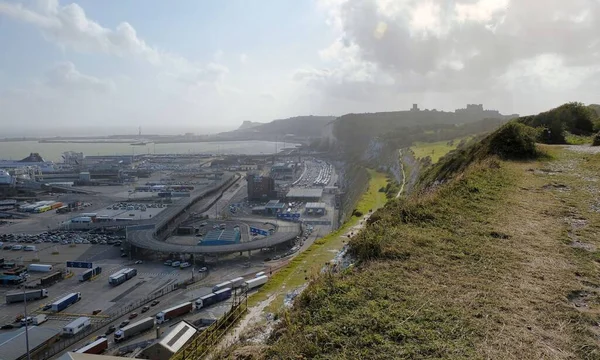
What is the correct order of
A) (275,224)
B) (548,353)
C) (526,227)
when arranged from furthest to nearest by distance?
1. (275,224)
2. (526,227)
3. (548,353)

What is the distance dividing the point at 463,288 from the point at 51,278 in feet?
54.8

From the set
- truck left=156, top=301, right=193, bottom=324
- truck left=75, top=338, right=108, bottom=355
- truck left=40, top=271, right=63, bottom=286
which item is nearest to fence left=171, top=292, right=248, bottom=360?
truck left=75, top=338, right=108, bottom=355

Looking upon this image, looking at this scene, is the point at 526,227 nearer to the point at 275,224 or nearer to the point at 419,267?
the point at 419,267

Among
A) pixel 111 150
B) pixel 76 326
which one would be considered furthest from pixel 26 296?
pixel 111 150

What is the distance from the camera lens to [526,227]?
440 cm

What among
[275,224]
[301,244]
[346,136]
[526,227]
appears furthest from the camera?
[346,136]

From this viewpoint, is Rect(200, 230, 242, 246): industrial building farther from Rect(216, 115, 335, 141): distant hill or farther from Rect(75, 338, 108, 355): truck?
A: Rect(216, 115, 335, 141): distant hill

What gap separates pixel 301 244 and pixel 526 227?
1594cm

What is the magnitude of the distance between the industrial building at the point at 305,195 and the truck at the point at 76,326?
70.1 ft

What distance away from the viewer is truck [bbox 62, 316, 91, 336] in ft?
35.2

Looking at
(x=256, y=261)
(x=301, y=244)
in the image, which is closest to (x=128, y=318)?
(x=256, y=261)

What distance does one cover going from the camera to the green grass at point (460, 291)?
2.46 meters

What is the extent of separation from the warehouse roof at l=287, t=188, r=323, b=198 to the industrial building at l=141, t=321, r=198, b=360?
2649 cm

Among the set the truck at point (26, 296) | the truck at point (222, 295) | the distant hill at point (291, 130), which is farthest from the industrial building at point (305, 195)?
the distant hill at point (291, 130)
